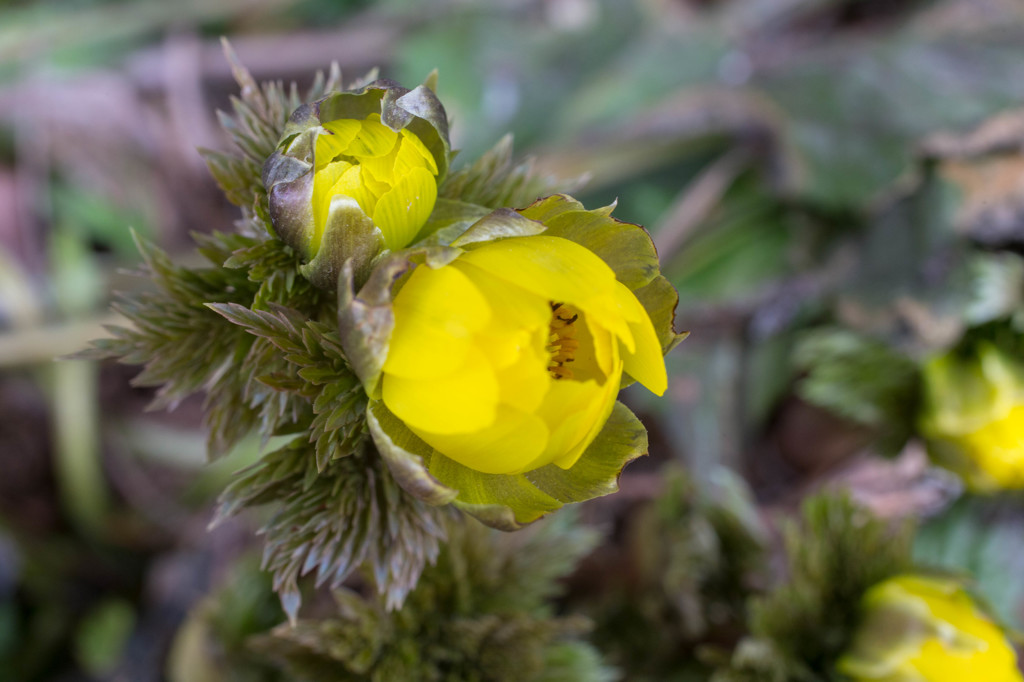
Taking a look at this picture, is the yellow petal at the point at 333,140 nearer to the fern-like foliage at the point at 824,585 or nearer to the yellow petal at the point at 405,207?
the yellow petal at the point at 405,207

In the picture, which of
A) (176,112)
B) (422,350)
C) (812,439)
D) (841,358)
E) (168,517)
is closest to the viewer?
(422,350)

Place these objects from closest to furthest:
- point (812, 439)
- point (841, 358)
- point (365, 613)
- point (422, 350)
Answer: point (422, 350) → point (365, 613) → point (841, 358) → point (812, 439)

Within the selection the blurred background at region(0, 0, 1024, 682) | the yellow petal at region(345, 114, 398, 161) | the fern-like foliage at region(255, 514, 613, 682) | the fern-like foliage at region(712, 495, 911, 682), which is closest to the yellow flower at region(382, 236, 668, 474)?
the yellow petal at region(345, 114, 398, 161)

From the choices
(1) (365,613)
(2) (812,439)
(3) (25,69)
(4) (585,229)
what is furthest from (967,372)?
(3) (25,69)

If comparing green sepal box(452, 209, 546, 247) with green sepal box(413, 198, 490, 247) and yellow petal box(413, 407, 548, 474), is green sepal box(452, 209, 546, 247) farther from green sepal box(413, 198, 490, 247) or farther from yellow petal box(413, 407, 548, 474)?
yellow petal box(413, 407, 548, 474)

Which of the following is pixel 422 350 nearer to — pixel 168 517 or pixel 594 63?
pixel 168 517

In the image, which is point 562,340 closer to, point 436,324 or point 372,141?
point 436,324
